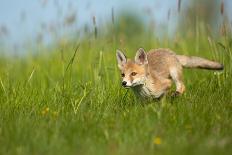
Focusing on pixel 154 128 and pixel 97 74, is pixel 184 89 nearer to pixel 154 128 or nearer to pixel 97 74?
pixel 97 74

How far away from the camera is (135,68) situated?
795cm

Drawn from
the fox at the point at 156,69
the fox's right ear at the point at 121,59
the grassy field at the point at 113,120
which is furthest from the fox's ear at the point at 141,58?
the grassy field at the point at 113,120

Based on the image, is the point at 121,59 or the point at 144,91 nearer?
the point at 144,91

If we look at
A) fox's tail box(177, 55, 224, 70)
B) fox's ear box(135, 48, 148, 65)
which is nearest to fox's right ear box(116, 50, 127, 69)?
fox's ear box(135, 48, 148, 65)

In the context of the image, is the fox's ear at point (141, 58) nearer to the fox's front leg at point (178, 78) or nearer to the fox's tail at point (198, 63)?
the fox's front leg at point (178, 78)

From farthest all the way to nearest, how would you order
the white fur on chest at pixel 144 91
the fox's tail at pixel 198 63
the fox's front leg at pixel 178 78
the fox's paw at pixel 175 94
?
the fox's tail at pixel 198 63, the fox's front leg at pixel 178 78, the white fur on chest at pixel 144 91, the fox's paw at pixel 175 94

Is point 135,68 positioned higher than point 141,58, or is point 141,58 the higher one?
point 141,58

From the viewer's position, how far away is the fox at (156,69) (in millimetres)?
7816

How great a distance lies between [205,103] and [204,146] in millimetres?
1817

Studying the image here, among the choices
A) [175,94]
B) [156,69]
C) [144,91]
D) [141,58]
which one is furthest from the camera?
[156,69]

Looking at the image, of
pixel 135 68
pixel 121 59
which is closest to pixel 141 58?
pixel 135 68

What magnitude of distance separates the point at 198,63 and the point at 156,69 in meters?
0.71

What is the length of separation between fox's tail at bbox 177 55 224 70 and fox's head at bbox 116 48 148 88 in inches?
29.1

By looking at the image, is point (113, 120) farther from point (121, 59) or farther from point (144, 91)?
point (121, 59)
